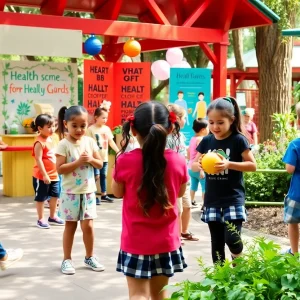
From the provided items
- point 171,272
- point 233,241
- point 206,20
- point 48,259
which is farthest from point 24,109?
point 171,272

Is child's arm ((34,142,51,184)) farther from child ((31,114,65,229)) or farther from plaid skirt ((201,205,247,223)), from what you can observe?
plaid skirt ((201,205,247,223))

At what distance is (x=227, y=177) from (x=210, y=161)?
355 millimetres

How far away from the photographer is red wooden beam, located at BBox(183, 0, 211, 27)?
12.4m

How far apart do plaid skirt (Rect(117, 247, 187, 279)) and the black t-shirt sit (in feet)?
4.70

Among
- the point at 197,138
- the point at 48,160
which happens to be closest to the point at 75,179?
the point at 48,160

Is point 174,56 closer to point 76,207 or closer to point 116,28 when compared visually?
point 116,28

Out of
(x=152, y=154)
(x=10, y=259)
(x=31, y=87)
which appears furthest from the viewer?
(x=31, y=87)

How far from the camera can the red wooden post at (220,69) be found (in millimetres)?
12953

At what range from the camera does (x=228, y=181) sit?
16.9ft

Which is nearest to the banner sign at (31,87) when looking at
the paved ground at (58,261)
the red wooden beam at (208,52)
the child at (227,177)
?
the red wooden beam at (208,52)

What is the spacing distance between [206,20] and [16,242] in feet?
25.2

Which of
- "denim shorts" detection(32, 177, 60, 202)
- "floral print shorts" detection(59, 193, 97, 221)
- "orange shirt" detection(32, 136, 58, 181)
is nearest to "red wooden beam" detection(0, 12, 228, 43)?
"orange shirt" detection(32, 136, 58, 181)

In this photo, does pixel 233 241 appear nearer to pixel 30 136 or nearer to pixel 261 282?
pixel 261 282

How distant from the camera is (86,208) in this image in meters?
5.93
